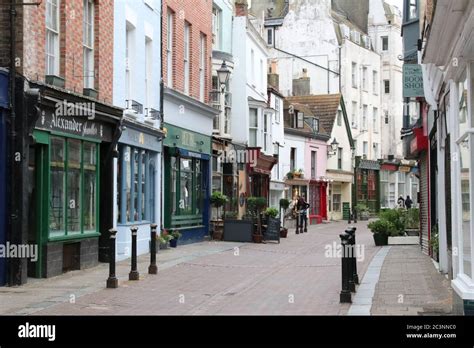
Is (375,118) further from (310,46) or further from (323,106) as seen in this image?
(323,106)

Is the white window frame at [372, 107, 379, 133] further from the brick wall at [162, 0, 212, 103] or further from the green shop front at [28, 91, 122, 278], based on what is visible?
the green shop front at [28, 91, 122, 278]

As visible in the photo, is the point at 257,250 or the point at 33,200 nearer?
the point at 33,200

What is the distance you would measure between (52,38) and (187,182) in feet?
35.2

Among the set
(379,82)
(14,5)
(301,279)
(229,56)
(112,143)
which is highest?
(379,82)

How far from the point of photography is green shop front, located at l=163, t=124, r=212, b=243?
23.5 metres

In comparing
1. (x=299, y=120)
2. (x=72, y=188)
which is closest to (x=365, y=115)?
(x=299, y=120)

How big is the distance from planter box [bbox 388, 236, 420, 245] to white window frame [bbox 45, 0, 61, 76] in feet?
46.0

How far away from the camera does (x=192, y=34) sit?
25.5 m

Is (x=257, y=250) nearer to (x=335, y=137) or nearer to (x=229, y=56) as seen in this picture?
(x=229, y=56)

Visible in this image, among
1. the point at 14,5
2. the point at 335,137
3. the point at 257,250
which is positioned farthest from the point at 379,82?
the point at 14,5

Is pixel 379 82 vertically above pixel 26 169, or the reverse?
pixel 379 82

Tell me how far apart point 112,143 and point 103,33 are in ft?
8.26

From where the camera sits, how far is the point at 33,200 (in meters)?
14.6

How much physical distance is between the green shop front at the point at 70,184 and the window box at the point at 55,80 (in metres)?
0.29
